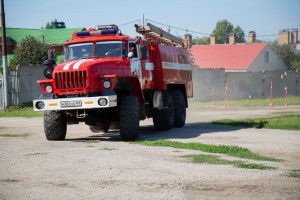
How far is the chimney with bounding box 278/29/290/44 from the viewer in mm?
89812

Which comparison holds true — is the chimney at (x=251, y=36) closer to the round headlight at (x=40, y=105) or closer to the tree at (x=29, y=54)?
the tree at (x=29, y=54)

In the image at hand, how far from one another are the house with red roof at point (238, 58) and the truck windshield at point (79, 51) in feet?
152

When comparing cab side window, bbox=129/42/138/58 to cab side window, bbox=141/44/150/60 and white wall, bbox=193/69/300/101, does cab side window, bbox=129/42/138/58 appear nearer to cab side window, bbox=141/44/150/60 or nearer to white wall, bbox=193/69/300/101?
cab side window, bbox=141/44/150/60

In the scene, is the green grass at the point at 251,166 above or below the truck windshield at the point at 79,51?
below

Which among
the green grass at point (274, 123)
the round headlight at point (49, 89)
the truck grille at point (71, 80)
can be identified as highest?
the truck grille at point (71, 80)

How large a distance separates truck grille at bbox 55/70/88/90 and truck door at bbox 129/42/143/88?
5.81 feet

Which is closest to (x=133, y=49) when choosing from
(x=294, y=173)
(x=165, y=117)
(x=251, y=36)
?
(x=165, y=117)

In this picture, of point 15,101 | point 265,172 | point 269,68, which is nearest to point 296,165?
point 265,172

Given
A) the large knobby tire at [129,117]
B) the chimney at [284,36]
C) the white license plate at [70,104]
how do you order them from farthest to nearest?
the chimney at [284,36], the large knobby tire at [129,117], the white license plate at [70,104]

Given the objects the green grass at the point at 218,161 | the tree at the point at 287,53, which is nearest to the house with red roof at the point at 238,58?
the tree at the point at 287,53

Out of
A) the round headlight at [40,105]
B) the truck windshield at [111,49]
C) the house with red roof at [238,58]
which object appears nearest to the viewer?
the round headlight at [40,105]

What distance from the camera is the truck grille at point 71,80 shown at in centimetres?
1292

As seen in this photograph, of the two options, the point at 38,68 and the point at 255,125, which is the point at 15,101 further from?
the point at 255,125

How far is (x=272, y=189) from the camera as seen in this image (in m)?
7.19
